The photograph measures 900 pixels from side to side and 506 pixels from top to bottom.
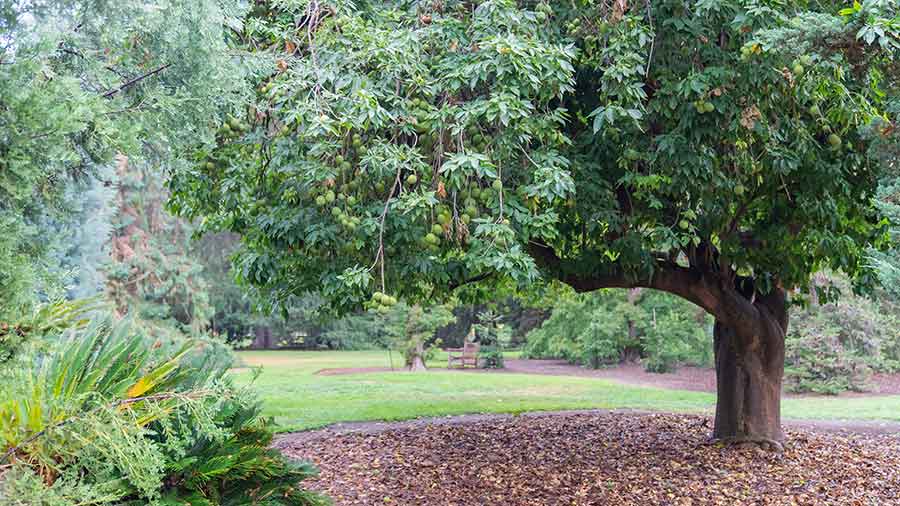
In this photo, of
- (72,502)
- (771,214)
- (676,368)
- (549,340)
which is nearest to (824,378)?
(676,368)

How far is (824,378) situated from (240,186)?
14730mm

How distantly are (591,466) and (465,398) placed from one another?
20.3 feet

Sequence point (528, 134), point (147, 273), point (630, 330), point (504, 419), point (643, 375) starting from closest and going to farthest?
point (528, 134) → point (504, 419) → point (147, 273) → point (643, 375) → point (630, 330)

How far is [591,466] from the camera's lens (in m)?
7.85

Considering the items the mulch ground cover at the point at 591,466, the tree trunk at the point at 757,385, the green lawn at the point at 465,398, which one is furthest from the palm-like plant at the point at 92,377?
the green lawn at the point at 465,398

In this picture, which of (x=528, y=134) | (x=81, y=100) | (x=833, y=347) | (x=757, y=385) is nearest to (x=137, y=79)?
(x=81, y=100)

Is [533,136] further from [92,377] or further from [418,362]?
[418,362]

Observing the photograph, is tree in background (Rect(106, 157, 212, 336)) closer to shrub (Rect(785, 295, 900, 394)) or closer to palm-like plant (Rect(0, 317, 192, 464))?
palm-like plant (Rect(0, 317, 192, 464))

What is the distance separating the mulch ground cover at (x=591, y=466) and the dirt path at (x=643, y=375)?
800cm

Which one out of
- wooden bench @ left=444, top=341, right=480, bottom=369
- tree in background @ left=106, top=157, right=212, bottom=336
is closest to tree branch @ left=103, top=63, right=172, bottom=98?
tree in background @ left=106, top=157, right=212, bottom=336

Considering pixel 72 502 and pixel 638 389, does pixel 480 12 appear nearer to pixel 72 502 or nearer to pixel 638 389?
pixel 72 502

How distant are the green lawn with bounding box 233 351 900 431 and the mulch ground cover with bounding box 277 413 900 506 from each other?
1751 mm

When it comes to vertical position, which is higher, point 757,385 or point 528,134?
point 528,134

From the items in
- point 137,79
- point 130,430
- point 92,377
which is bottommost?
point 130,430
